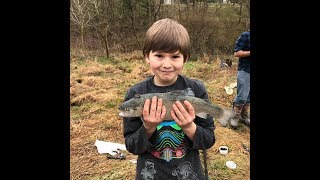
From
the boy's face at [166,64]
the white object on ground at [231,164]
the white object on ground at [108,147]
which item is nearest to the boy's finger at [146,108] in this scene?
the boy's face at [166,64]

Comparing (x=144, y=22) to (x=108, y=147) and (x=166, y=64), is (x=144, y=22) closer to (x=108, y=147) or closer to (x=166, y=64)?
(x=108, y=147)

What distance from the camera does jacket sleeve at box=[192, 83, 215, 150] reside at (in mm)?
2113

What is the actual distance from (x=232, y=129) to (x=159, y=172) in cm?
527

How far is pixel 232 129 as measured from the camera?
23.5 ft

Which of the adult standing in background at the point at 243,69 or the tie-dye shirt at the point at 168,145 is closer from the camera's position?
the tie-dye shirt at the point at 168,145

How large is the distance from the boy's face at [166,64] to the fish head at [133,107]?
0.21m

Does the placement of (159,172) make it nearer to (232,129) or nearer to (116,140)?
(116,140)

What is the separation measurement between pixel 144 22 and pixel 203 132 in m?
22.1

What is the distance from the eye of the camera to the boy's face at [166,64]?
2096 mm

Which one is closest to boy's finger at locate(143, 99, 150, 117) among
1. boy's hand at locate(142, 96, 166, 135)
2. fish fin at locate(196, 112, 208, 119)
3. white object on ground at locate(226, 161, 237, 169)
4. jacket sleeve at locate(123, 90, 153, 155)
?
boy's hand at locate(142, 96, 166, 135)

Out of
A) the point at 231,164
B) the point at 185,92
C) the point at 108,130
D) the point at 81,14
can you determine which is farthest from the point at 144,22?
the point at 185,92

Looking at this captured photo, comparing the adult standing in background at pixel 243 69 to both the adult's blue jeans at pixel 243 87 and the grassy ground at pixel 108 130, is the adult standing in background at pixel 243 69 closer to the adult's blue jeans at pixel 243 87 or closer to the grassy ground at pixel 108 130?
the adult's blue jeans at pixel 243 87

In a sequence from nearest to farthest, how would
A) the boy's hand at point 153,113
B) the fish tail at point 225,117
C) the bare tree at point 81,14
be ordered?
1. the boy's hand at point 153,113
2. the fish tail at point 225,117
3. the bare tree at point 81,14
